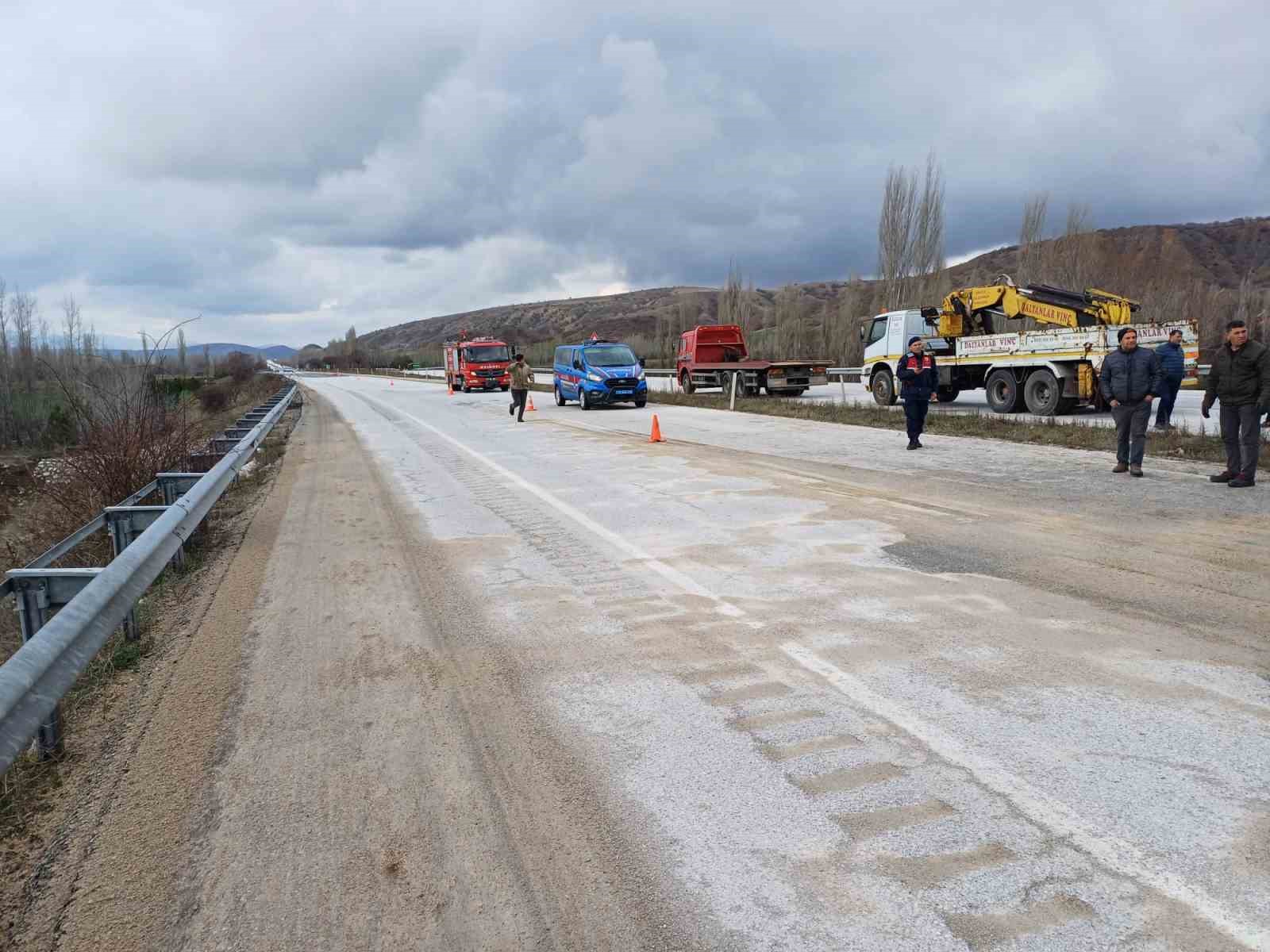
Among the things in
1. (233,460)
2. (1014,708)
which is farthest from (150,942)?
(233,460)

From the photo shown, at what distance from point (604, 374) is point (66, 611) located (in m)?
22.4

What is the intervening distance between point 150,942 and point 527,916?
45.6 inches

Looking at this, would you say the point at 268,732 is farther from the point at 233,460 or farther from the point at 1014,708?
the point at 233,460

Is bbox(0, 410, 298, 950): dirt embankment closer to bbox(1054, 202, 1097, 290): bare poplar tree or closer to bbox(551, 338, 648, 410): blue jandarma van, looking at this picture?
bbox(551, 338, 648, 410): blue jandarma van

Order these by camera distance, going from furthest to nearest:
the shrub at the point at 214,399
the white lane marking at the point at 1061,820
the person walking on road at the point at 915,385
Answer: the shrub at the point at 214,399, the person walking on road at the point at 915,385, the white lane marking at the point at 1061,820

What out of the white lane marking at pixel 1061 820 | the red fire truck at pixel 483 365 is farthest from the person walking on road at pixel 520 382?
the red fire truck at pixel 483 365

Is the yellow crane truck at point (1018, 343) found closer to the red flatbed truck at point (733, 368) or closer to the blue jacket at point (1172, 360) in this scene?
the blue jacket at point (1172, 360)

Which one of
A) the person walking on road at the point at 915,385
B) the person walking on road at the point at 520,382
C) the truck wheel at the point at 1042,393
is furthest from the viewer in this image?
the person walking on road at the point at 520,382

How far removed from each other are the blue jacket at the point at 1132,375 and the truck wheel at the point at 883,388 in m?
11.9

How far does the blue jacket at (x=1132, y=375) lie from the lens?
34.7 feet

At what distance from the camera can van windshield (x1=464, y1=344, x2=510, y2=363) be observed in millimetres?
41469

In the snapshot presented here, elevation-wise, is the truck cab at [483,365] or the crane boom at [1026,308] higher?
the crane boom at [1026,308]

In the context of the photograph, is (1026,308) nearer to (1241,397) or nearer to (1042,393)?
(1042,393)

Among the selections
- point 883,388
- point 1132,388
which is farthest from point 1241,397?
point 883,388
